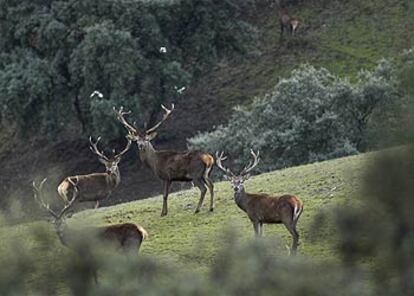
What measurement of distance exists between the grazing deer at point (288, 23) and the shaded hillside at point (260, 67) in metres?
0.28

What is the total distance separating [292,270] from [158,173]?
442 inches

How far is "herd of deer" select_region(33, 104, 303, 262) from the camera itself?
1356 cm

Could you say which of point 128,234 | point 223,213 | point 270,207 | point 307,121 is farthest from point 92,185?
point 307,121

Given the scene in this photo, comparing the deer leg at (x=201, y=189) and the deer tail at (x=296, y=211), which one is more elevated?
the deer tail at (x=296, y=211)

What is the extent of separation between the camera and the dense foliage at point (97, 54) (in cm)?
2917

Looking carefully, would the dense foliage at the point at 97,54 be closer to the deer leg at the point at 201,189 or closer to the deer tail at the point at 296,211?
the deer leg at the point at 201,189

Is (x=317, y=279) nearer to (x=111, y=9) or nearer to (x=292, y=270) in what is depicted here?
(x=292, y=270)

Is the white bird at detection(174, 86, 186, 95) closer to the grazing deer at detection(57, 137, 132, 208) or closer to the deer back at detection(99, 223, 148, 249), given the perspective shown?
the grazing deer at detection(57, 137, 132, 208)

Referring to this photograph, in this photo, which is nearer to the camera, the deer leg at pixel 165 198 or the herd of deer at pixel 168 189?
the herd of deer at pixel 168 189

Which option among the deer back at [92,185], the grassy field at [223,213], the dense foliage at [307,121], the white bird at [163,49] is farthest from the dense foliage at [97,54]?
the grassy field at [223,213]

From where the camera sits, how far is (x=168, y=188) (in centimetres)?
1738

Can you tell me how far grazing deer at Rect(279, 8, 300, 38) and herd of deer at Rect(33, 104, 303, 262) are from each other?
56.4 ft

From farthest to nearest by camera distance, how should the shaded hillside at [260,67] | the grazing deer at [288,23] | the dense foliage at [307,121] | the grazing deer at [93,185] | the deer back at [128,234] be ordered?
1. the grazing deer at [288,23]
2. the shaded hillside at [260,67]
3. the dense foliage at [307,121]
4. the grazing deer at [93,185]
5. the deer back at [128,234]

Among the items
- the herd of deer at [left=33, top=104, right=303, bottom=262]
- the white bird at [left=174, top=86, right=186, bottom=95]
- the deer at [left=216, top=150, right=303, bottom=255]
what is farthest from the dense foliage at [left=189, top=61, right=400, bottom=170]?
the deer at [left=216, top=150, right=303, bottom=255]
